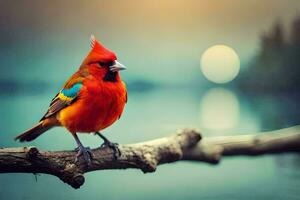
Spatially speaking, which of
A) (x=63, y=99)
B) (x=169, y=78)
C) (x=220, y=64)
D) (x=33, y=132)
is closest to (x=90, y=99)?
(x=63, y=99)

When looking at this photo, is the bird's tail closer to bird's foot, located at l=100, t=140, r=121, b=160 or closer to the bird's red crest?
bird's foot, located at l=100, t=140, r=121, b=160

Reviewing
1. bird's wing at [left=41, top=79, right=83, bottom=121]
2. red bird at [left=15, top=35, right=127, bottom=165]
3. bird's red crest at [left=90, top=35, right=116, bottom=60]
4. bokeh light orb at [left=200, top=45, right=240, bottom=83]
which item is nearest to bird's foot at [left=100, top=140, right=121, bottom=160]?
red bird at [left=15, top=35, right=127, bottom=165]

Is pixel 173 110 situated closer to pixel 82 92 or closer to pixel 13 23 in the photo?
pixel 82 92

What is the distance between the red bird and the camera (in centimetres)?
200

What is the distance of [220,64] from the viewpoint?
7.79 ft

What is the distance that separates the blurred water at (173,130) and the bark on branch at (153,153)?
49 millimetres

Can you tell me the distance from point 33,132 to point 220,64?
961 millimetres

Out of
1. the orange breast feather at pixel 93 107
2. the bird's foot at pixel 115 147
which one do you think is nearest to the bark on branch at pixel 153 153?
the bird's foot at pixel 115 147

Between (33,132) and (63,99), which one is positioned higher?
(63,99)

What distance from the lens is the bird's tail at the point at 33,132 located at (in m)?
2.11

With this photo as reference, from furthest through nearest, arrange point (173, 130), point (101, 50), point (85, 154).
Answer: point (173, 130), point (101, 50), point (85, 154)

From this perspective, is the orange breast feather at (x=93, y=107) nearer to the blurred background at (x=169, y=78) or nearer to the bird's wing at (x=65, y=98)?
the bird's wing at (x=65, y=98)

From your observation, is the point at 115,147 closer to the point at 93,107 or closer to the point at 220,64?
the point at 93,107

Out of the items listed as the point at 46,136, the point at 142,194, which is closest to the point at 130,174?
the point at 142,194
